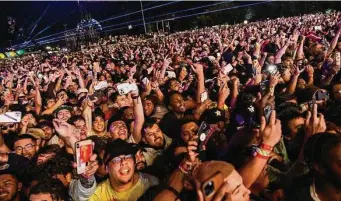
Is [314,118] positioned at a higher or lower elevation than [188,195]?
higher

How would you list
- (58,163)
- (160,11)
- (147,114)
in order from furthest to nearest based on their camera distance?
(160,11) → (147,114) → (58,163)

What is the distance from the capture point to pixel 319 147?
97.9 inches

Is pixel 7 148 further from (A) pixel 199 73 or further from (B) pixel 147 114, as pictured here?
(A) pixel 199 73

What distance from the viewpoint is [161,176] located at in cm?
389

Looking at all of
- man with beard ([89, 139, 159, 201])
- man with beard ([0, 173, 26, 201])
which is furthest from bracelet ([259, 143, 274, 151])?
man with beard ([0, 173, 26, 201])

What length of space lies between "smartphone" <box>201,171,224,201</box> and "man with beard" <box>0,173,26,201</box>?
2.21 metres

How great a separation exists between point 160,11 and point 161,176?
6061 cm

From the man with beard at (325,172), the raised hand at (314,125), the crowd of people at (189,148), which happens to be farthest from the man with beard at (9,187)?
the raised hand at (314,125)

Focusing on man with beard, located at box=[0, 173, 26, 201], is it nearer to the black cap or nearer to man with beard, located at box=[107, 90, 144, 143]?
the black cap

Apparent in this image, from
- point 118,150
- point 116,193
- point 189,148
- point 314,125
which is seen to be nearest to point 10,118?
point 118,150

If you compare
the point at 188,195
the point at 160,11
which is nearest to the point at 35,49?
the point at 160,11

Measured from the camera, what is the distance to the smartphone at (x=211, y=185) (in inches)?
79.4

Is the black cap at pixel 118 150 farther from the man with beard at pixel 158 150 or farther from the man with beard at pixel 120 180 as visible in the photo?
the man with beard at pixel 158 150

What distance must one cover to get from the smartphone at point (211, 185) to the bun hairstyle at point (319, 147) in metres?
0.77
